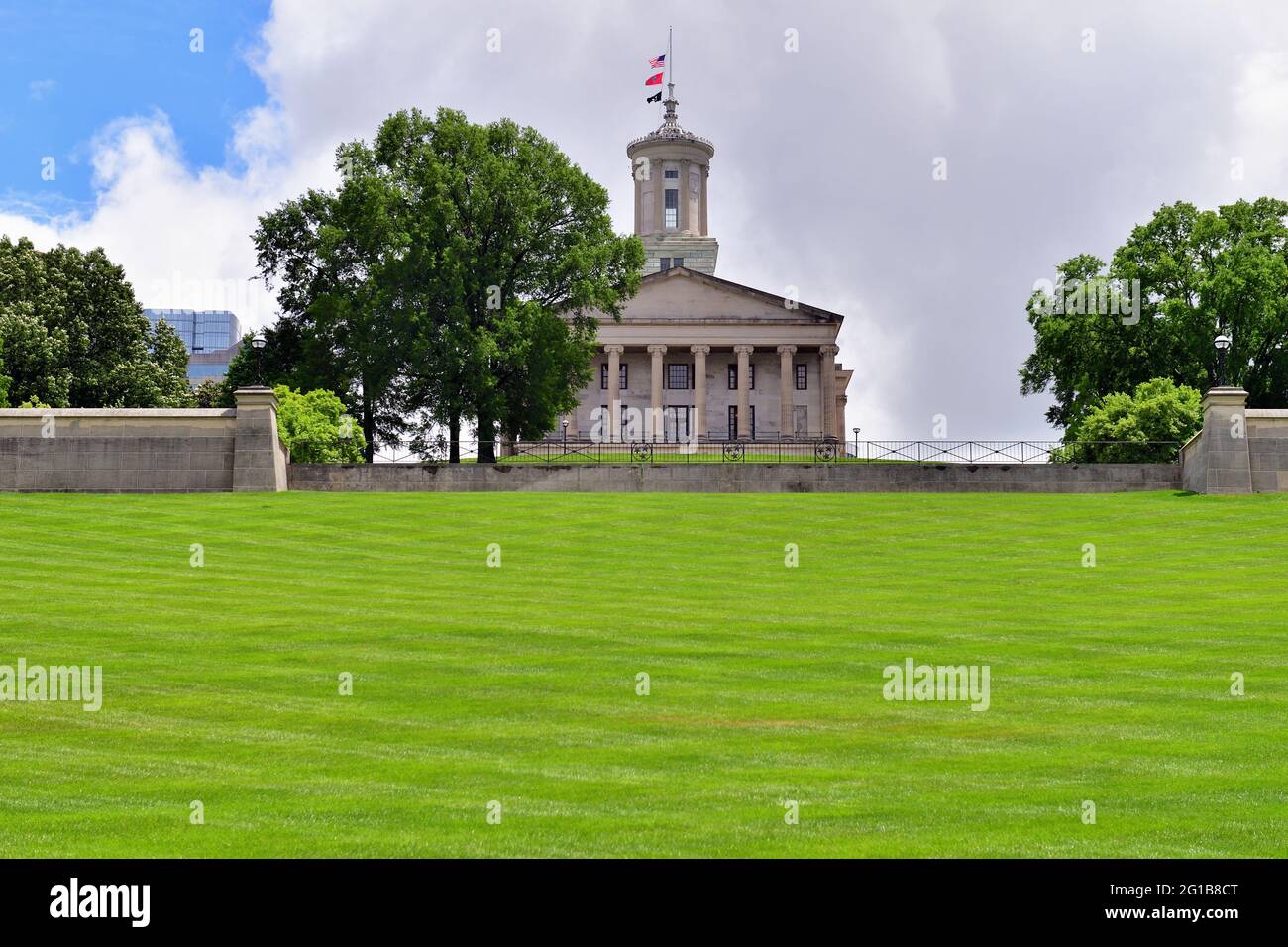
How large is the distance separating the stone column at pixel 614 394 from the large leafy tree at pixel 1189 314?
33.9 m

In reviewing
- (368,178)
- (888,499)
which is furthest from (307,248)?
(888,499)

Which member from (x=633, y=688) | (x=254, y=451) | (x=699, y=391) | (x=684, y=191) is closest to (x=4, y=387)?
(x=254, y=451)

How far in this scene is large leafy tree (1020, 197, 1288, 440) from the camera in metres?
66.5

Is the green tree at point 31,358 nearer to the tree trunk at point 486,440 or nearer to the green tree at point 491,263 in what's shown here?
the green tree at point 491,263

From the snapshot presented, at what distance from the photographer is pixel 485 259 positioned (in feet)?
179

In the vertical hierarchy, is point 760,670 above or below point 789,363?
below

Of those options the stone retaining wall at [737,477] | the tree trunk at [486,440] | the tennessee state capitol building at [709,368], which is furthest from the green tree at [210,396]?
the stone retaining wall at [737,477]

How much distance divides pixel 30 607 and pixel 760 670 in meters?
12.5

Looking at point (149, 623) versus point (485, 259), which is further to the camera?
point (485, 259)

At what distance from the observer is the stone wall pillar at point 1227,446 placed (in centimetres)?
4050
